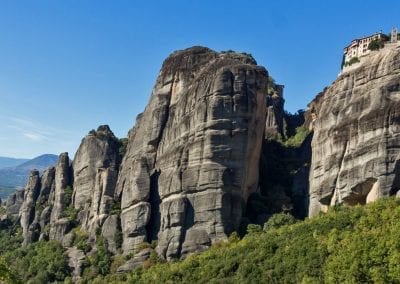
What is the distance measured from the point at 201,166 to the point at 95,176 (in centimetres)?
1879

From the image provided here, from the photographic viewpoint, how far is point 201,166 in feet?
198

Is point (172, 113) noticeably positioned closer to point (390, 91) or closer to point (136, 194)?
point (136, 194)

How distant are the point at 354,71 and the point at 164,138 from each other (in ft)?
63.1

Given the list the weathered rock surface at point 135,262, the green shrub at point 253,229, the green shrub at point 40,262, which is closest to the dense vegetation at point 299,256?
the green shrub at point 253,229

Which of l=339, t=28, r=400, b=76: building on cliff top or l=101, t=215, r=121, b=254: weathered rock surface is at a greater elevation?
l=339, t=28, r=400, b=76: building on cliff top

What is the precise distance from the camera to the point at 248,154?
201ft

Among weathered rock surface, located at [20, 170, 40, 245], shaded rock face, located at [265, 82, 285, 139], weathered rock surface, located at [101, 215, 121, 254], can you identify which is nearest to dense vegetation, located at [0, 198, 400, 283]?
weathered rock surface, located at [101, 215, 121, 254]

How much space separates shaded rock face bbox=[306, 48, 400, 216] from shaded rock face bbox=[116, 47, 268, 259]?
21.0ft

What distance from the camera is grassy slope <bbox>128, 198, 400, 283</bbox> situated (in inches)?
1693

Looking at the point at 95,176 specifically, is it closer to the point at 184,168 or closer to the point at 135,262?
the point at 184,168

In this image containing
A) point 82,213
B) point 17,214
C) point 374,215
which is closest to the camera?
point 374,215

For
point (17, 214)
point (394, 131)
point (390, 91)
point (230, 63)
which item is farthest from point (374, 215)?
point (17, 214)

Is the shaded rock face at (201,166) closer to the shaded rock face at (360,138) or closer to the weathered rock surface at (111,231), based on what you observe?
the weathered rock surface at (111,231)

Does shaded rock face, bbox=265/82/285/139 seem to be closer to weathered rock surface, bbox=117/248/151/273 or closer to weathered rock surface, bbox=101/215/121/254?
weathered rock surface, bbox=101/215/121/254
